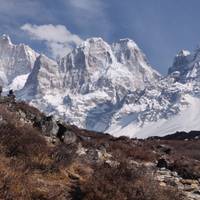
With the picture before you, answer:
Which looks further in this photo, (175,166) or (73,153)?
(175,166)

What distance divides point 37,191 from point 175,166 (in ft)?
44.3

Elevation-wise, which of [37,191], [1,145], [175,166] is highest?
[175,166]

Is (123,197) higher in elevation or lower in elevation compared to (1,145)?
lower

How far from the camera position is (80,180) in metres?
16.2

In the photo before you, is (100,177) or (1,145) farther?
(1,145)

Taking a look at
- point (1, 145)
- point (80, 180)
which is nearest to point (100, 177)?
point (80, 180)

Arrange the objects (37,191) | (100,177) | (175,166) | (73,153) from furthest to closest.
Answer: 1. (175,166)
2. (73,153)
3. (100,177)
4. (37,191)

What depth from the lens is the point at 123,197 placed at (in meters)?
13.2

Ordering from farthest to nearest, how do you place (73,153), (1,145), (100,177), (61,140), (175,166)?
1. (61,140)
2. (175,166)
3. (73,153)
4. (1,145)
5. (100,177)

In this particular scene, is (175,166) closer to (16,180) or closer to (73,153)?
(73,153)

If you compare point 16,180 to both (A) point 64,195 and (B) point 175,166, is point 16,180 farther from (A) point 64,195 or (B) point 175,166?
(B) point 175,166

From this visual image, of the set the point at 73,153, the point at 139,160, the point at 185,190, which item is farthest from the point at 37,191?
the point at 139,160

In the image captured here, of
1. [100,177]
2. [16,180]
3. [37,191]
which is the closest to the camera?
[16,180]

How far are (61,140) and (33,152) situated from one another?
12.0 metres
